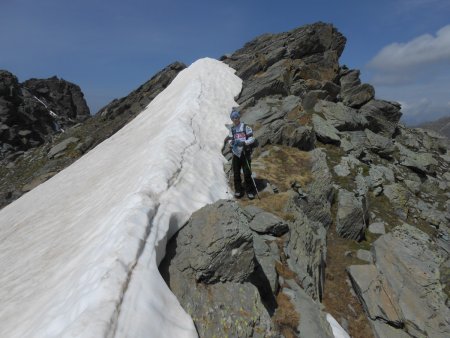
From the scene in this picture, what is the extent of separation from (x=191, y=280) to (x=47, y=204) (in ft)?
38.0

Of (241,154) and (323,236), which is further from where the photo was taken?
(241,154)

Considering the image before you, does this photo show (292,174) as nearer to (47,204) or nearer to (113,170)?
(113,170)

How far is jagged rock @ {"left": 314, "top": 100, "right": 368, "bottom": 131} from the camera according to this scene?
24.2 metres

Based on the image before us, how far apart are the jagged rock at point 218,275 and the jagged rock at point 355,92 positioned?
86.7 feet

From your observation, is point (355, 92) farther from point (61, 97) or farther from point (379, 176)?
point (61, 97)

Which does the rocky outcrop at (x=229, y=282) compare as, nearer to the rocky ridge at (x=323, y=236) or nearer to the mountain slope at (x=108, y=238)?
the rocky ridge at (x=323, y=236)

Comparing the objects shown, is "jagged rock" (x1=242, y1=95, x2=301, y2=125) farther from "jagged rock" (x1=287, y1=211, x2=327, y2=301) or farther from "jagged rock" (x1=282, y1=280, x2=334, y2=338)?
"jagged rock" (x1=282, y1=280, x2=334, y2=338)

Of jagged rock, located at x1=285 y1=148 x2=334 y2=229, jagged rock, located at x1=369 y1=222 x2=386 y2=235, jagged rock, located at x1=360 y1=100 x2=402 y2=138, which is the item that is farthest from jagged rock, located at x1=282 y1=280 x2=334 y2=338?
jagged rock, located at x1=360 y1=100 x2=402 y2=138

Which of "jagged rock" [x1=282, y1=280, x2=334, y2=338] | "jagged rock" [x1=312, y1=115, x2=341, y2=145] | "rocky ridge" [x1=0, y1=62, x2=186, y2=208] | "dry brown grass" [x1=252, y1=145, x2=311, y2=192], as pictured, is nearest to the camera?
"jagged rock" [x1=282, y1=280, x2=334, y2=338]

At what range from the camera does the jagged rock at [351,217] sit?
14422mm

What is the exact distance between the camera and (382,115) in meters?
31.2

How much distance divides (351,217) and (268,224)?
16.1ft

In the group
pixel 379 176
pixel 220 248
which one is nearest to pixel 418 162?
pixel 379 176

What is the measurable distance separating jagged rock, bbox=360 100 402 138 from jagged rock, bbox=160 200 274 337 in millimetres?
23655
